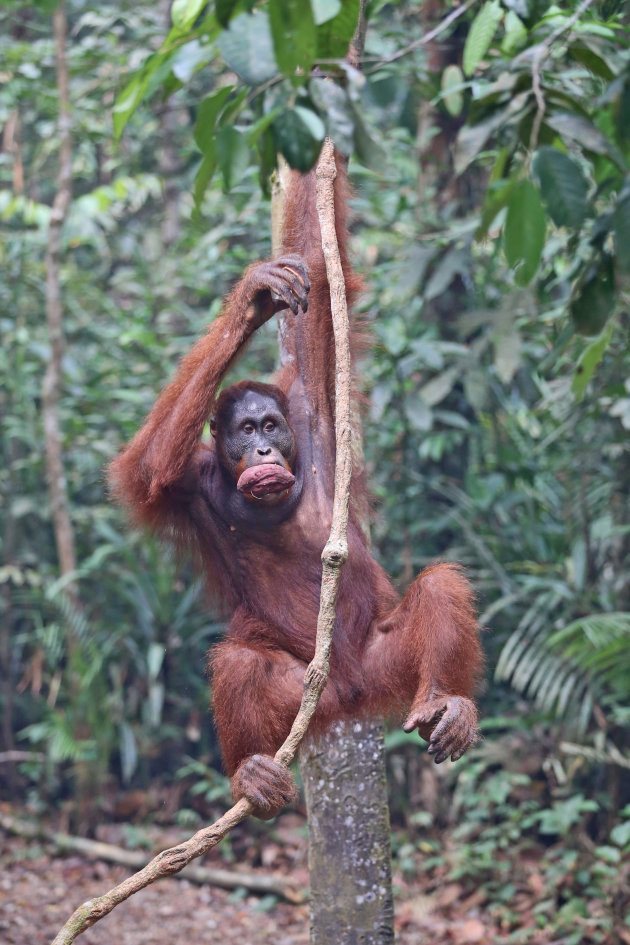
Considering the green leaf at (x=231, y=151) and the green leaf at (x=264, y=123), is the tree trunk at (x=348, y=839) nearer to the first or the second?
the green leaf at (x=231, y=151)

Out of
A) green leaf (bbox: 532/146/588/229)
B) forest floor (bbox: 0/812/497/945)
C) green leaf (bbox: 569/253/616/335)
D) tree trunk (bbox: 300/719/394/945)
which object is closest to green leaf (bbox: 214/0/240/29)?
green leaf (bbox: 532/146/588/229)

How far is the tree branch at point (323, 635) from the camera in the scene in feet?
6.27

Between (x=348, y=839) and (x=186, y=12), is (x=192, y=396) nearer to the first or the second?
(x=186, y=12)

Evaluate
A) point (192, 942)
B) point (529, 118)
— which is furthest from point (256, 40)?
point (192, 942)

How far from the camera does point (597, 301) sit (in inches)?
75.4

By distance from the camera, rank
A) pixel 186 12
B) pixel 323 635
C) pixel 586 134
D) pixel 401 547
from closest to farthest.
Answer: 1. pixel 586 134
2. pixel 323 635
3. pixel 186 12
4. pixel 401 547

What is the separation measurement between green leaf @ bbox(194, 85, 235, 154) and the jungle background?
43.9 inches

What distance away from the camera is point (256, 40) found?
4.90ft

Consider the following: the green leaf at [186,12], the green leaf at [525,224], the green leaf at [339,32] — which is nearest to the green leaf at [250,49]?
the green leaf at [339,32]

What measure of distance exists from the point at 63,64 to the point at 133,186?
35.3 inches

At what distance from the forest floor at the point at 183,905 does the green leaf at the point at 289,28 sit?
12.8ft

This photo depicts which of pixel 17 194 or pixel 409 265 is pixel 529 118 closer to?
pixel 409 265

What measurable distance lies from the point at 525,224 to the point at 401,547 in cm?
385

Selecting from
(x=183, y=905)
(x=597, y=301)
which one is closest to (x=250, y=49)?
(x=597, y=301)
